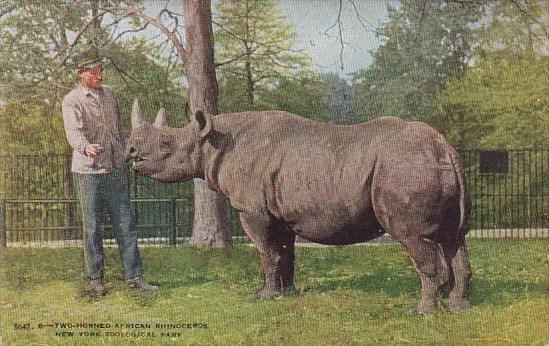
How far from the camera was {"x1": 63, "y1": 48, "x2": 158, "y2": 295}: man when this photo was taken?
4.11 metres

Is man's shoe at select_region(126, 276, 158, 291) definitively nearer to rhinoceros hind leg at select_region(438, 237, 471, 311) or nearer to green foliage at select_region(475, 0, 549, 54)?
rhinoceros hind leg at select_region(438, 237, 471, 311)

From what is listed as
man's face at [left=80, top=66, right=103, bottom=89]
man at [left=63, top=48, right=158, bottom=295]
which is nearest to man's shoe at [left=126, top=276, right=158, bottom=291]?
man at [left=63, top=48, right=158, bottom=295]

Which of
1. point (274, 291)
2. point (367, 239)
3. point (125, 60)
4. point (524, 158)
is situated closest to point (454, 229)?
point (367, 239)

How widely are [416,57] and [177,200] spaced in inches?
64.0

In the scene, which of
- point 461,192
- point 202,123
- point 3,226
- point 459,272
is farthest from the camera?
point 3,226

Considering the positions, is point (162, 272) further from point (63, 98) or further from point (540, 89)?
point (540, 89)

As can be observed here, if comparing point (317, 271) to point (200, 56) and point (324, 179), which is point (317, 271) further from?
point (200, 56)

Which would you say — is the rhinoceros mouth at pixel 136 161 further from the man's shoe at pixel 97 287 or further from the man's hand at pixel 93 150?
the man's shoe at pixel 97 287

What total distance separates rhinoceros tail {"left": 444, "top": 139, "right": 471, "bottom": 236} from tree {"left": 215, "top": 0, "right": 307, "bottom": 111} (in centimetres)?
102

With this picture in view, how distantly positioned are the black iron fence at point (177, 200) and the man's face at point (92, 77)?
0.46 m

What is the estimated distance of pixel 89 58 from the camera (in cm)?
417

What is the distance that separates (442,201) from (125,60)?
1993 millimetres

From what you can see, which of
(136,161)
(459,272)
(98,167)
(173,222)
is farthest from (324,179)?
(98,167)

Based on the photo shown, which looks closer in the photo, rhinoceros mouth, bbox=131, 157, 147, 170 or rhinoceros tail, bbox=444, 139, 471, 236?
rhinoceros tail, bbox=444, 139, 471, 236
